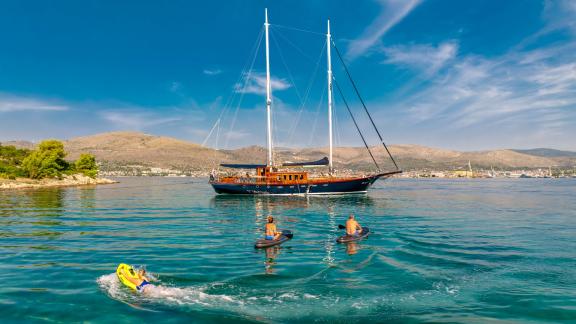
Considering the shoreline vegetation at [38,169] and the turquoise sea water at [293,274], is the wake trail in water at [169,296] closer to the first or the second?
the turquoise sea water at [293,274]

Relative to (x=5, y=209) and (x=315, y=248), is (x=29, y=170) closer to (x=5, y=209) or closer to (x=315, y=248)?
(x=5, y=209)

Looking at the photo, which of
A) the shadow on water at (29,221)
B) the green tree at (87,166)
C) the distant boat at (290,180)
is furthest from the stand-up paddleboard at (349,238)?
the green tree at (87,166)

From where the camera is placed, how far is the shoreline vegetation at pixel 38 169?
94.2 meters

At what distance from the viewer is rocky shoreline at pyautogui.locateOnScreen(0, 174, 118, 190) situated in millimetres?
88562

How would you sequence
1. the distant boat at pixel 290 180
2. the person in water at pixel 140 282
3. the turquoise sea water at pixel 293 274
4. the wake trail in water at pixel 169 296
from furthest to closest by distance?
the distant boat at pixel 290 180 < the person in water at pixel 140 282 < the wake trail in water at pixel 169 296 < the turquoise sea water at pixel 293 274

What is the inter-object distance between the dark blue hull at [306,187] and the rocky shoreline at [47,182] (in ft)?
182

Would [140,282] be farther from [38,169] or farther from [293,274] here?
[38,169]

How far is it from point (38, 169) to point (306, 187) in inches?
3111

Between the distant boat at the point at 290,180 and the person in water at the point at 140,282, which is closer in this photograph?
the person in water at the point at 140,282

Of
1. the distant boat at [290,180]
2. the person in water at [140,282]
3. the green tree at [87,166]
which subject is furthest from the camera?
the green tree at [87,166]

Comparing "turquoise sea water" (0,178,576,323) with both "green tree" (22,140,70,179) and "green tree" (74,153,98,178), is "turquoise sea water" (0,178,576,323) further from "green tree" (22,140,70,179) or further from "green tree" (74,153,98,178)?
"green tree" (74,153,98,178)

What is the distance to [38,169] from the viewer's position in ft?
330

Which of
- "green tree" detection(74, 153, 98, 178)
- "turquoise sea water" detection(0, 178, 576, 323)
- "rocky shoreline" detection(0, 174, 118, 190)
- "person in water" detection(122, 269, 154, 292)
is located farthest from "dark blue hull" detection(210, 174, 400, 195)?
"green tree" detection(74, 153, 98, 178)

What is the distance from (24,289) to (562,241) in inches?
1210
